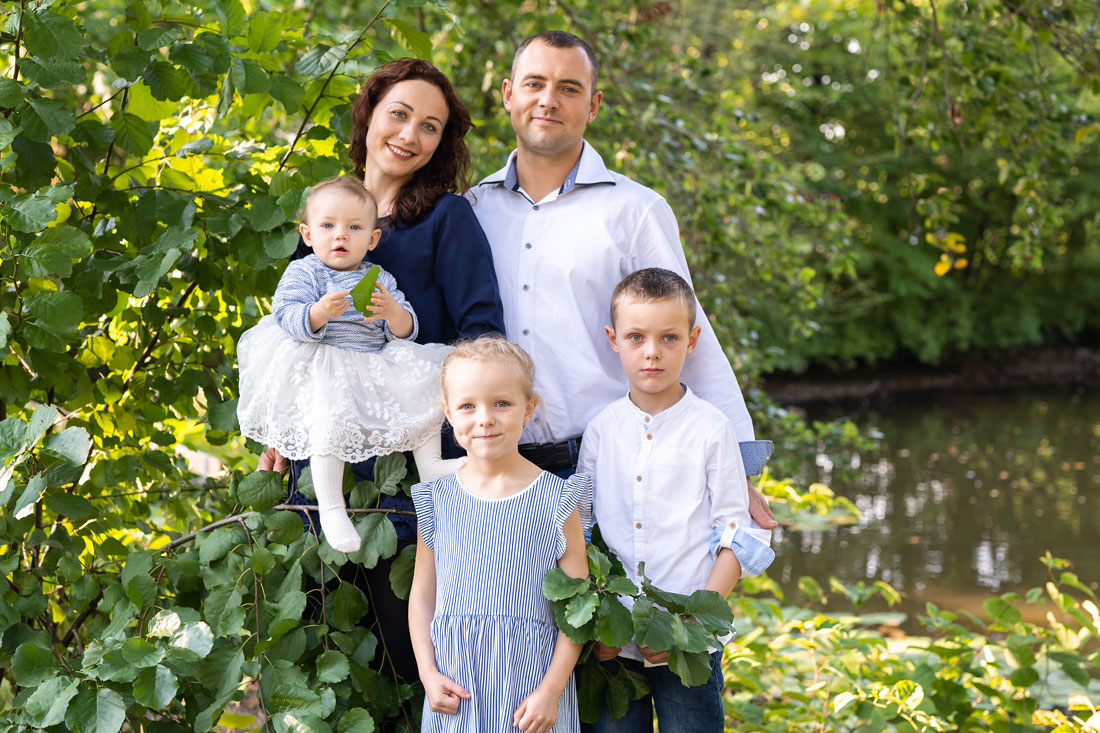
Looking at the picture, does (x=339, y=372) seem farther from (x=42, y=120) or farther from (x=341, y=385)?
(x=42, y=120)

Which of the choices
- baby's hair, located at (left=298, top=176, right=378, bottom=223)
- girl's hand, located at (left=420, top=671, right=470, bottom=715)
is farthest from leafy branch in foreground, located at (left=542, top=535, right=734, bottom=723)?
baby's hair, located at (left=298, top=176, right=378, bottom=223)

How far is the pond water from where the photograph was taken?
22.9ft

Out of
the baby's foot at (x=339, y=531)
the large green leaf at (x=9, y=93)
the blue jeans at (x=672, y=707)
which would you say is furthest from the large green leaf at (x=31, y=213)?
the blue jeans at (x=672, y=707)

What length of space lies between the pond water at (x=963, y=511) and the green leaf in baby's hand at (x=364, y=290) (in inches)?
148

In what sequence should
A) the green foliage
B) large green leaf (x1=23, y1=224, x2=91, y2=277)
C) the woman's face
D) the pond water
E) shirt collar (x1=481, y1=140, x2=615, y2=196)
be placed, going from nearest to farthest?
large green leaf (x1=23, y1=224, x2=91, y2=277), the woman's face, shirt collar (x1=481, y1=140, x2=615, y2=196), the green foliage, the pond water

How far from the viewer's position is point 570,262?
2.15m

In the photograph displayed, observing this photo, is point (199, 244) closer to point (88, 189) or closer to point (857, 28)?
point (88, 189)

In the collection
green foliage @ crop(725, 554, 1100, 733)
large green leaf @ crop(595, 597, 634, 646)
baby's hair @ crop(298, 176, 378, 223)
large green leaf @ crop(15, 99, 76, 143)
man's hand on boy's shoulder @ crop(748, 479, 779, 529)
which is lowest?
green foliage @ crop(725, 554, 1100, 733)

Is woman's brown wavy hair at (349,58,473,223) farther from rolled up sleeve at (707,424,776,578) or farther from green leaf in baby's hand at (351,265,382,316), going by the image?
rolled up sleeve at (707,424,776,578)

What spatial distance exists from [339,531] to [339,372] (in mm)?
303

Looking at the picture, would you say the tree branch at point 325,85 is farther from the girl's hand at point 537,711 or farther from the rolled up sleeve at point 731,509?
the girl's hand at point 537,711

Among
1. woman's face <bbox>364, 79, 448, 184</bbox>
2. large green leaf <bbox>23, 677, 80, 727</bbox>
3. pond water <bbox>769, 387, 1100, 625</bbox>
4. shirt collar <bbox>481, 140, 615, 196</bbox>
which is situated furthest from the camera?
pond water <bbox>769, 387, 1100, 625</bbox>

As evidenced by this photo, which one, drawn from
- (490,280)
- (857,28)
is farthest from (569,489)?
(857,28)

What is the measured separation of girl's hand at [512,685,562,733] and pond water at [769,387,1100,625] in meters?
3.53
